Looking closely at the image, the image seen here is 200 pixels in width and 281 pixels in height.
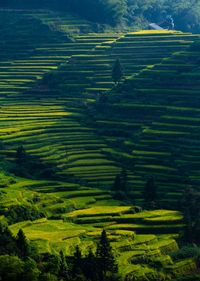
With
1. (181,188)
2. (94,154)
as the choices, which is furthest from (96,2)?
(181,188)

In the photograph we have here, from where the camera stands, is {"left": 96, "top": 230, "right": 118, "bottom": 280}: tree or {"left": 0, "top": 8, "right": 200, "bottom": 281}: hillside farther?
{"left": 0, "top": 8, "right": 200, "bottom": 281}: hillside

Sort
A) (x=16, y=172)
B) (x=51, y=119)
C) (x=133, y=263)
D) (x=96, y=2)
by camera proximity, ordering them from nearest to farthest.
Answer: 1. (x=133, y=263)
2. (x=16, y=172)
3. (x=51, y=119)
4. (x=96, y=2)

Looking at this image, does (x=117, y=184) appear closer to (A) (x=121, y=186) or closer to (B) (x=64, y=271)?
(A) (x=121, y=186)

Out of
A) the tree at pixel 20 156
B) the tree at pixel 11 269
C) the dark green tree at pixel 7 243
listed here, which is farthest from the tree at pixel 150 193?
the tree at pixel 11 269

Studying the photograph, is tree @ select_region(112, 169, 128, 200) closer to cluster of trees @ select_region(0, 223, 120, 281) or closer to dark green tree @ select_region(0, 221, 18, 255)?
cluster of trees @ select_region(0, 223, 120, 281)

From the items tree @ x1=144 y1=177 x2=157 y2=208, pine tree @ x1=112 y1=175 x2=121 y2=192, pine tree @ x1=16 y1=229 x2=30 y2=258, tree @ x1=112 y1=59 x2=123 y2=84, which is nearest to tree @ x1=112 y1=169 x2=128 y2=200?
pine tree @ x1=112 y1=175 x2=121 y2=192

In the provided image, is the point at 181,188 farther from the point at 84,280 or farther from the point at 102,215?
the point at 84,280
